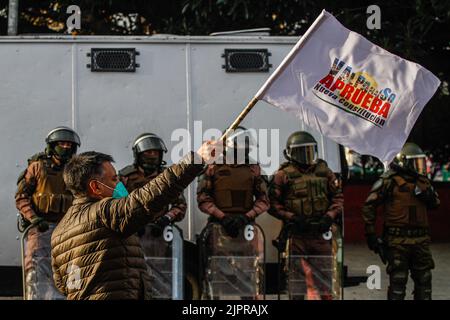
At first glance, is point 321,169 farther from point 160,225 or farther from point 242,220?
point 160,225

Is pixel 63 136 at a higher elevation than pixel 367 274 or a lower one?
higher

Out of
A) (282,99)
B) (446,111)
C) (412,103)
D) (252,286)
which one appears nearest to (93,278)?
(282,99)

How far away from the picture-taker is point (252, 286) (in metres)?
8.35

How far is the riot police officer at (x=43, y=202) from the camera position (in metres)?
7.95

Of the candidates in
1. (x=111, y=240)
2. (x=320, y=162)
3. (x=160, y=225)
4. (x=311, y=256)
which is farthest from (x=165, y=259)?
(x=111, y=240)

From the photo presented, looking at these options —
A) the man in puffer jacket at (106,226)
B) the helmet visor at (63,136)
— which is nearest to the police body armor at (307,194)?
the helmet visor at (63,136)

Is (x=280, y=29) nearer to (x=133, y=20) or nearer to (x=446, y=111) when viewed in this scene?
(x=133, y=20)

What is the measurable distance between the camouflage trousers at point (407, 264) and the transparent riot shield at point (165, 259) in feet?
7.53

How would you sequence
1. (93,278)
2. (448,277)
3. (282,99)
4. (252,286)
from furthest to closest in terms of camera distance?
(448,277)
(252,286)
(282,99)
(93,278)

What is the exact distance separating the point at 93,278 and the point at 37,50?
16.0ft

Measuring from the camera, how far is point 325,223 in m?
8.44

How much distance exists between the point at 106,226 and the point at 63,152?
3.85 meters

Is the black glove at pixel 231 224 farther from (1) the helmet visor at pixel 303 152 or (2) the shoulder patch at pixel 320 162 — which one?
(2) the shoulder patch at pixel 320 162

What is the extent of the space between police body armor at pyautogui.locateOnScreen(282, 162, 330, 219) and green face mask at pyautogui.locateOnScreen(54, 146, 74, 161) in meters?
2.14
